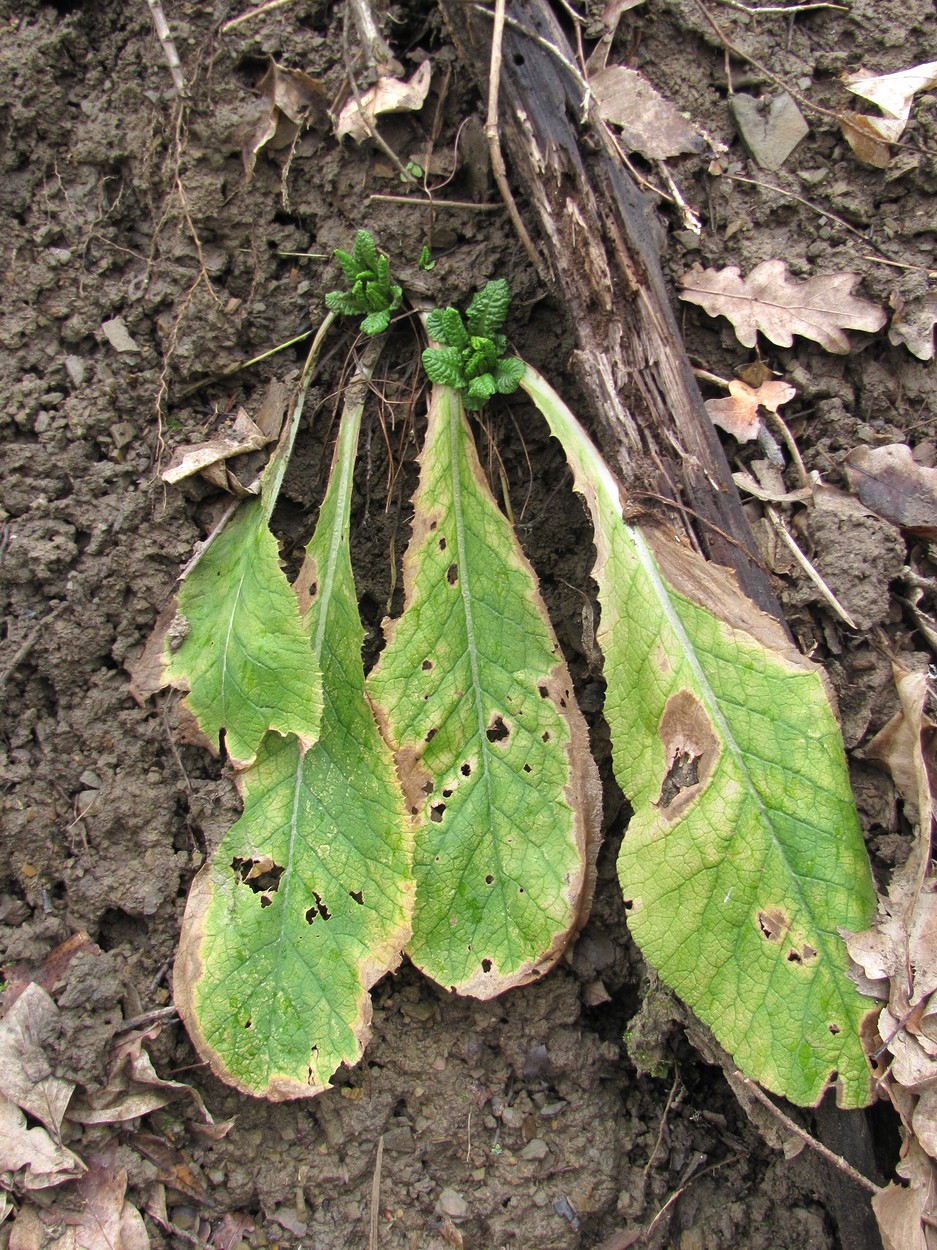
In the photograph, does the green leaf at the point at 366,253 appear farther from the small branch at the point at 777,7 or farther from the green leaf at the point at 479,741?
the small branch at the point at 777,7

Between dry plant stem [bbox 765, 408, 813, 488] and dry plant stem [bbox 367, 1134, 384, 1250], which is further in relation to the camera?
dry plant stem [bbox 765, 408, 813, 488]

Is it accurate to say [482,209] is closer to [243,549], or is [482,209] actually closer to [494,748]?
[243,549]

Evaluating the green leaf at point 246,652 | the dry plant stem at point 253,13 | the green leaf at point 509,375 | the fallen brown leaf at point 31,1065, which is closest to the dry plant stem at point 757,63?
the green leaf at point 509,375

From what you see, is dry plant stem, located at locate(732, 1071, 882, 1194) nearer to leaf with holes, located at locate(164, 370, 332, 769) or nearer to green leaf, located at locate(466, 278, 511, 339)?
leaf with holes, located at locate(164, 370, 332, 769)

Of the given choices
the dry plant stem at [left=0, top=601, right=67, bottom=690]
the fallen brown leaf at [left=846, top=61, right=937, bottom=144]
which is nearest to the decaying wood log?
the fallen brown leaf at [left=846, top=61, right=937, bottom=144]

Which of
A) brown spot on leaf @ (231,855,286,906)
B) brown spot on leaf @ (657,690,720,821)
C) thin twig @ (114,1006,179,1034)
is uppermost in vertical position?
brown spot on leaf @ (657,690,720,821)

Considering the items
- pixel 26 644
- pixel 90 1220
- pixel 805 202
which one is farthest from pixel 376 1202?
pixel 805 202
